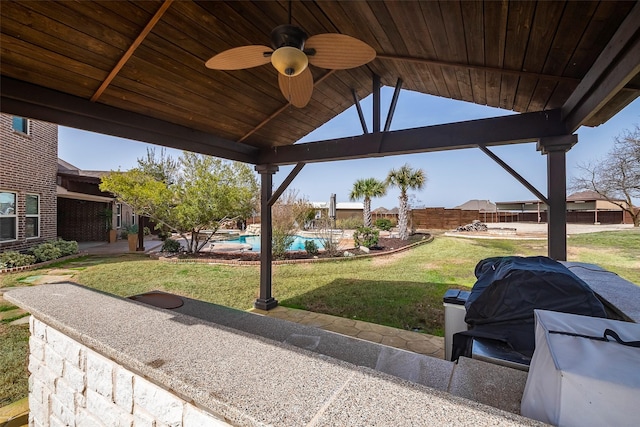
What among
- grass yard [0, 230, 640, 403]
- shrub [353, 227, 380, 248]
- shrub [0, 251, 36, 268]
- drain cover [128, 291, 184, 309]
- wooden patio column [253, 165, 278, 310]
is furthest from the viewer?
shrub [353, 227, 380, 248]

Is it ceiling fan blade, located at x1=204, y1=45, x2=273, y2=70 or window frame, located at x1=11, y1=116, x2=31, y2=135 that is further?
window frame, located at x1=11, y1=116, x2=31, y2=135

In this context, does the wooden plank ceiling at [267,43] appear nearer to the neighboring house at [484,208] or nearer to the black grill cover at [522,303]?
the black grill cover at [522,303]

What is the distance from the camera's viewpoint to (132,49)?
7.19 ft

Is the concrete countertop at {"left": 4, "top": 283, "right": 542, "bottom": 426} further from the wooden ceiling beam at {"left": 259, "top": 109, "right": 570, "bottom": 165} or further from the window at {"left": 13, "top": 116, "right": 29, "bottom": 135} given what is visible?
the window at {"left": 13, "top": 116, "right": 29, "bottom": 135}

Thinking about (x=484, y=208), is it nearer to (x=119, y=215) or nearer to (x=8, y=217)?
(x=119, y=215)

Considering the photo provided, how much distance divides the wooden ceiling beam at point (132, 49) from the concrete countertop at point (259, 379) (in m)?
1.90

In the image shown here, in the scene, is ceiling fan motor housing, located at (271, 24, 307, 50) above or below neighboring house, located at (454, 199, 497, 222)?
above

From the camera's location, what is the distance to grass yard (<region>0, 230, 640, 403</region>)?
4375 millimetres

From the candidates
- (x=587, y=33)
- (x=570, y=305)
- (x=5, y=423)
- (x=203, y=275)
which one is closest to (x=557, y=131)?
(x=587, y=33)

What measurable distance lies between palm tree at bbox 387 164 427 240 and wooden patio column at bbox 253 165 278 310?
881 centimetres

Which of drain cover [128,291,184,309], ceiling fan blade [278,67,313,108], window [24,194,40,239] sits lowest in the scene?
drain cover [128,291,184,309]

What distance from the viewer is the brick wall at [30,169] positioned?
707 centimetres

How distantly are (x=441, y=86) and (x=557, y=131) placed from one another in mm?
1194

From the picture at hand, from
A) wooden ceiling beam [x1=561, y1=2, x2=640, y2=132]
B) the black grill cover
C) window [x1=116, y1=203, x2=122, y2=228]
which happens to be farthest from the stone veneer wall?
window [x1=116, y1=203, x2=122, y2=228]
